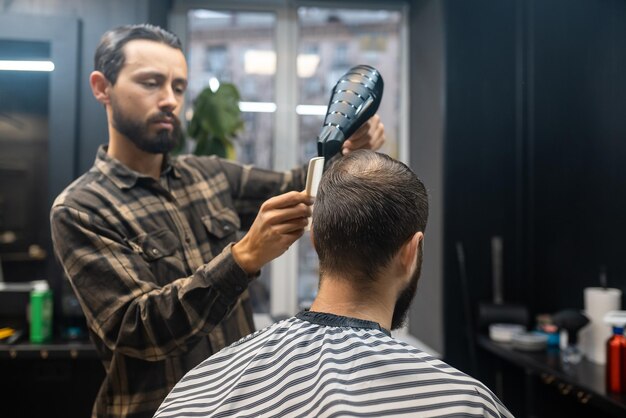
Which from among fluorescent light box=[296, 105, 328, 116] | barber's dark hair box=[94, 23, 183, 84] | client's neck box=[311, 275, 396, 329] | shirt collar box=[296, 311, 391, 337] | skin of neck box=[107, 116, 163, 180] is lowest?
shirt collar box=[296, 311, 391, 337]

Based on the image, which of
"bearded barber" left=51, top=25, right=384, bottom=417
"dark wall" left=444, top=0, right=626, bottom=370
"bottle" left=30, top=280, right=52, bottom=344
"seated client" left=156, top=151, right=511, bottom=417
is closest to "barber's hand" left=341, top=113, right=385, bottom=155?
"bearded barber" left=51, top=25, right=384, bottom=417

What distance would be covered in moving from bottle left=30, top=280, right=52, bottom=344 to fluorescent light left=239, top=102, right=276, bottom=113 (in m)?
1.62

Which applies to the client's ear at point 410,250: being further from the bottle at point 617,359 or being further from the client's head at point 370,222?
the bottle at point 617,359

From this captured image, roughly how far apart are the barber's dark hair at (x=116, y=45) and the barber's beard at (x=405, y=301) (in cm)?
93

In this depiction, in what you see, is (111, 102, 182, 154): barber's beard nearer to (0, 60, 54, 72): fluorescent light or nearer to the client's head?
the client's head

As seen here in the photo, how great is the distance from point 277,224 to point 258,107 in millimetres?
2730

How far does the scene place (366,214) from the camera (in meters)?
1.13

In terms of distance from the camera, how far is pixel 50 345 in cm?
280

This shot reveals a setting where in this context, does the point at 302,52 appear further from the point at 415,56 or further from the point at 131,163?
the point at 131,163

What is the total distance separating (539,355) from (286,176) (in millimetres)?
1457

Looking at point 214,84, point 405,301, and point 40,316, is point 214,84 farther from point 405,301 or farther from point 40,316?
point 405,301

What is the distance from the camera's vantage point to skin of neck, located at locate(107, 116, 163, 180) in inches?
64.1

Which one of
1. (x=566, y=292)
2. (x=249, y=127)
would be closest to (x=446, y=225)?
(x=566, y=292)

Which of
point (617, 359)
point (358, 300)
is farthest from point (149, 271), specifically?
point (617, 359)
